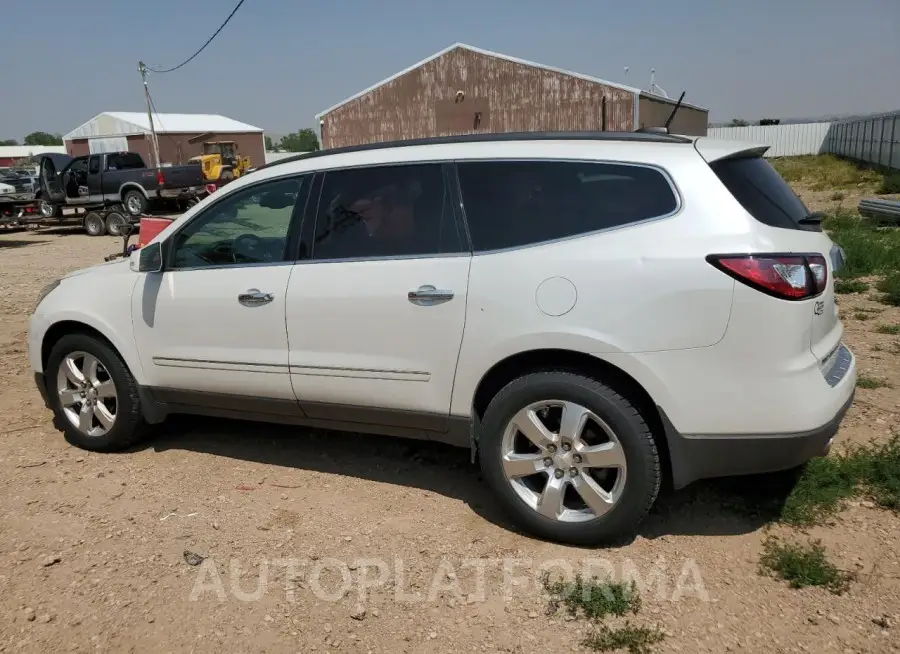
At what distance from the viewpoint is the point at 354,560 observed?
3.31m

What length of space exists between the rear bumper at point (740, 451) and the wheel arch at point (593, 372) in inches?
3.4

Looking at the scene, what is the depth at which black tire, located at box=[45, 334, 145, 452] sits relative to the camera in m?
4.45

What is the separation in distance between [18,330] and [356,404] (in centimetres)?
595

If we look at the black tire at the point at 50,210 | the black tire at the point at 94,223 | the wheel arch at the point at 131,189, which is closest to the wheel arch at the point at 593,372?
the wheel arch at the point at 131,189

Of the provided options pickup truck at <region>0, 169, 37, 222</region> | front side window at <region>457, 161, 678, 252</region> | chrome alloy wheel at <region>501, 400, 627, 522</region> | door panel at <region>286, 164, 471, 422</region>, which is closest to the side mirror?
door panel at <region>286, 164, 471, 422</region>

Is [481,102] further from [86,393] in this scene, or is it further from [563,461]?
[563,461]

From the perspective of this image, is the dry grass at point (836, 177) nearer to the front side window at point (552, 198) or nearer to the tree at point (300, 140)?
the front side window at point (552, 198)

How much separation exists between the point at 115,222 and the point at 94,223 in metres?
0.79

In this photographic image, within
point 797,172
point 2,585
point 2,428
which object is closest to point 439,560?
point 2,585

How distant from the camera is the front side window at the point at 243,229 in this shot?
157 inches

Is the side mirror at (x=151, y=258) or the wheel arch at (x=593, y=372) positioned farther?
the side mirror at (x=151, y=258)

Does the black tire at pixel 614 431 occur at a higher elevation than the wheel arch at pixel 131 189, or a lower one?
lower

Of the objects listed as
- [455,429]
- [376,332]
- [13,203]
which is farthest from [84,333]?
[13,203]

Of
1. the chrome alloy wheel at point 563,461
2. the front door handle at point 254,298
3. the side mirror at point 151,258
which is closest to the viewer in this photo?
the chrome alloy wheel at point 563,461
